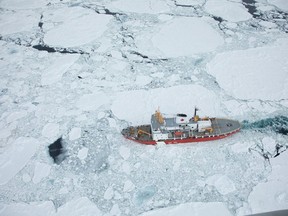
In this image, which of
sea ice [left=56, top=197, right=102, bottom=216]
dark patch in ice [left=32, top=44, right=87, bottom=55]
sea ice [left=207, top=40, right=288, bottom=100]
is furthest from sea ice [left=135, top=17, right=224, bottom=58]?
sea ice [left=56, top=197, right=102, bottom=216]

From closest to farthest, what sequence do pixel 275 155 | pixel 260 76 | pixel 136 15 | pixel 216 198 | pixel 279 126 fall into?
pixel 216 198 → pixel 275 155 → pixel 279 126 → pixel 260 76 → pixel 136 15

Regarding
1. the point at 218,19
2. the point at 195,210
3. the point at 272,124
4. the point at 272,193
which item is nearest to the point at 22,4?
the point at 218,19

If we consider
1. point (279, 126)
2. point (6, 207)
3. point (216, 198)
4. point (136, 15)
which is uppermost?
point (136, 15)

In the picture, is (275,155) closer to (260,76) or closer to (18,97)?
(260,76)

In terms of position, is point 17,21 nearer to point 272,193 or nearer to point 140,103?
point 140,103

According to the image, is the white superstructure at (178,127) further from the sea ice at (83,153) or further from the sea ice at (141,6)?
the sea ice at (141,6)

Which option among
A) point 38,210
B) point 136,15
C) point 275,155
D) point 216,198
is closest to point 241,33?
point 136,15

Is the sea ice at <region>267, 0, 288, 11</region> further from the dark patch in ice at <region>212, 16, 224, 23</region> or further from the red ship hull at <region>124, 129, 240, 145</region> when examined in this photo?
the red ship hull at <region>124, 129, 240, 145</region>
